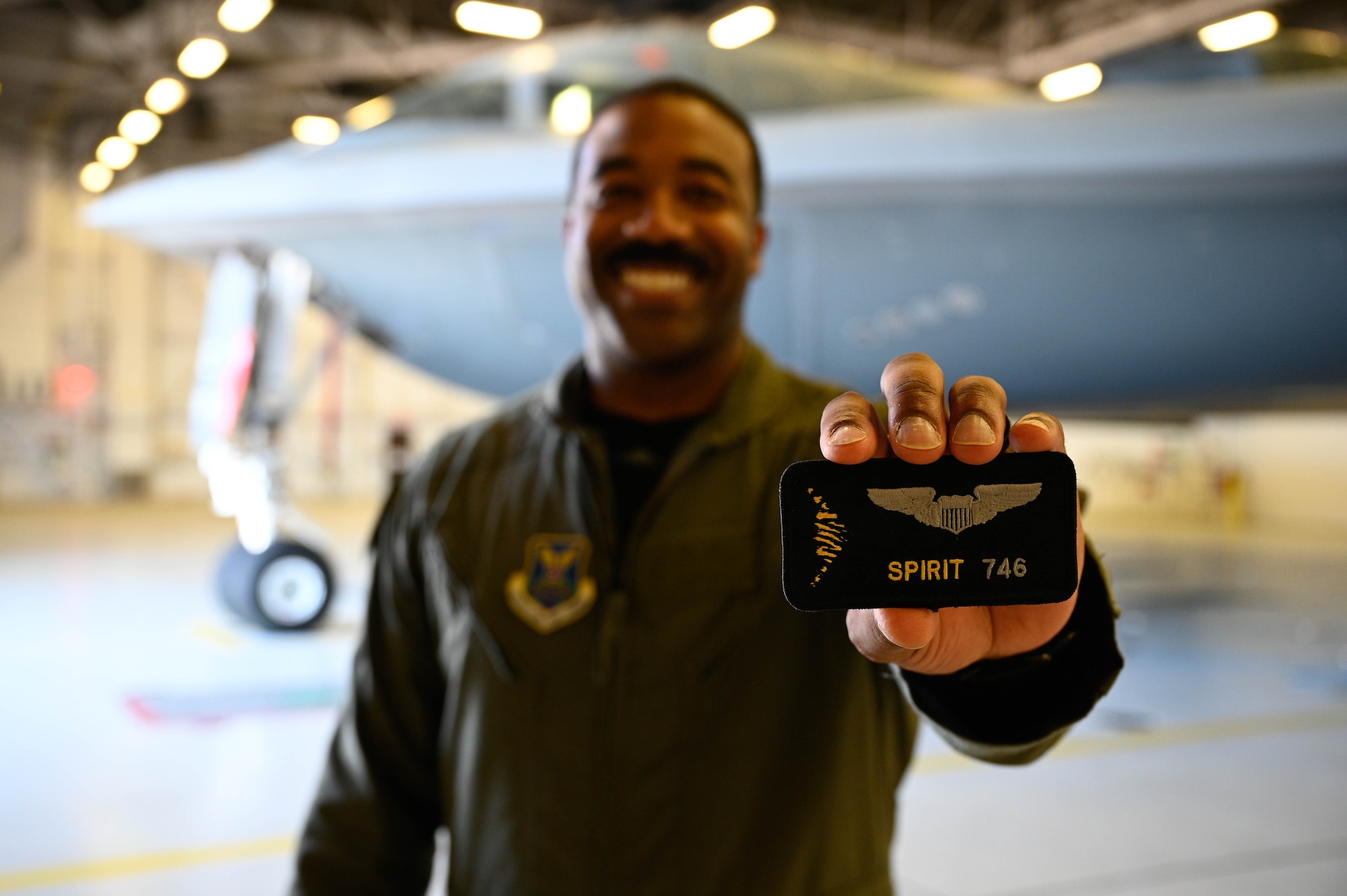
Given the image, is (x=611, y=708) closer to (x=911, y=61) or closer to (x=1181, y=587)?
(x=1181, y=587)

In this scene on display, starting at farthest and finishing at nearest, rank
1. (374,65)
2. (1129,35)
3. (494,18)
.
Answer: (374,65)
(1129,35)
(494,18)

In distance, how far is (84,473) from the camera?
1755cm

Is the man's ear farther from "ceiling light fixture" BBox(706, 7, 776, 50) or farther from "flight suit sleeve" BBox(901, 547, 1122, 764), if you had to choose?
"ceiling light fixture" BBox(706, 7, 776, 50)

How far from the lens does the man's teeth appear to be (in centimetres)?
123

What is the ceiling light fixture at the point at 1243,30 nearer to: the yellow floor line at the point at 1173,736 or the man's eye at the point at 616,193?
the yellow floor line at the point at 1173,736

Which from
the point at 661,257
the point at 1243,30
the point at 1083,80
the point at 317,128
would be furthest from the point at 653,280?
the point at 317,128

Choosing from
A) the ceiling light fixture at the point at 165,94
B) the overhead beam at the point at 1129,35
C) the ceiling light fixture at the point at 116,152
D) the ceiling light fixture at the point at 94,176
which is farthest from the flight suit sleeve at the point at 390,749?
the ceiling light fixture at the point at 94,176

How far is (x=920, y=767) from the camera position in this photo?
10.5ft

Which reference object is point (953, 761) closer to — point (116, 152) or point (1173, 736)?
point (1173, 736)

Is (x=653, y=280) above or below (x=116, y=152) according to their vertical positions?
below

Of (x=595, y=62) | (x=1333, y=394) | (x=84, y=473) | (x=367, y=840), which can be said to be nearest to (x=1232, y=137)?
(x=1333, y=394)

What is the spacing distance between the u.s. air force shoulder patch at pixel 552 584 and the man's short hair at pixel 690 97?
0.49m

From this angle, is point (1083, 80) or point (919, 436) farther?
point (1083, 80)

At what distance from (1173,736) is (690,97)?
3117 mm
